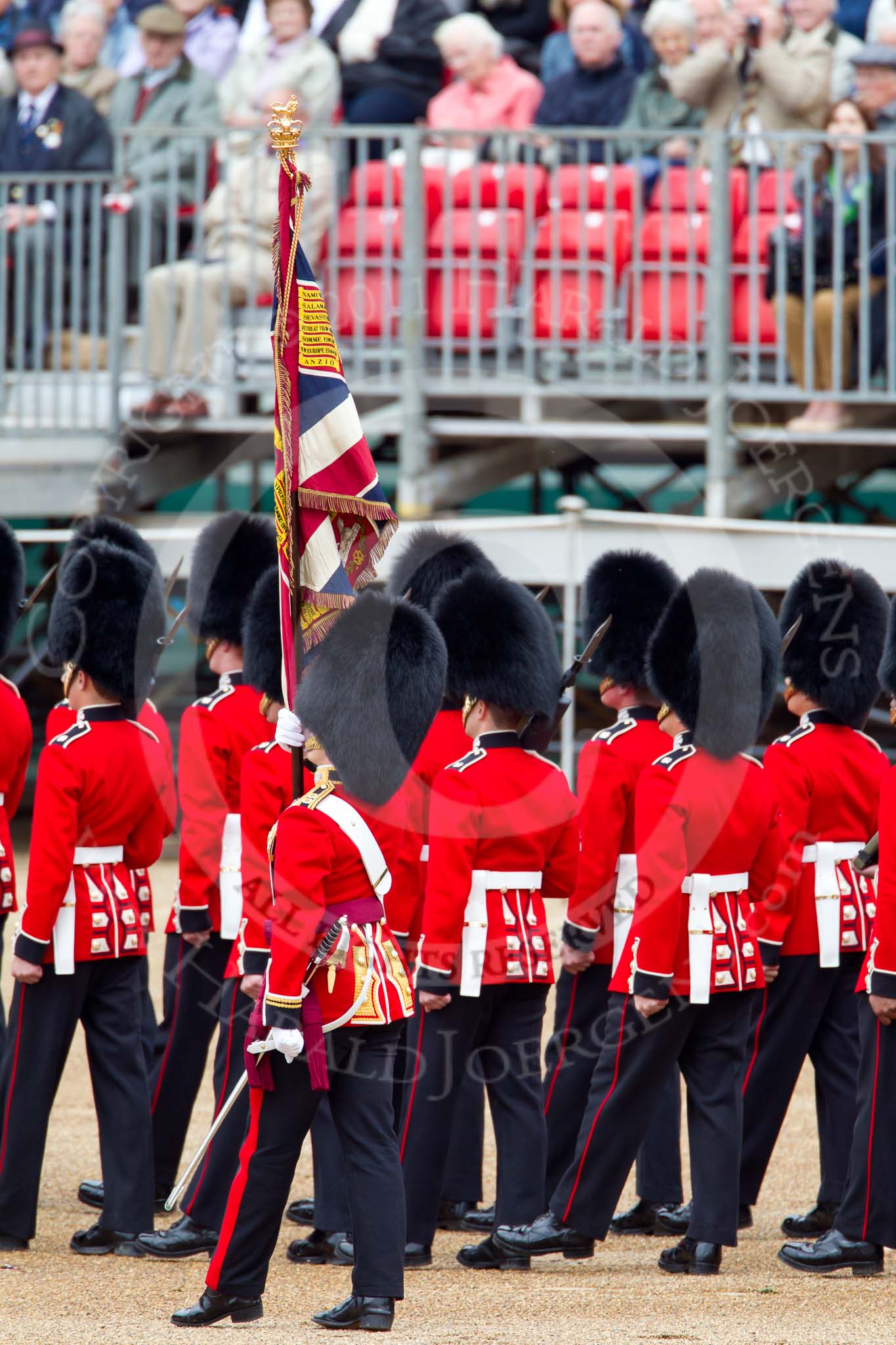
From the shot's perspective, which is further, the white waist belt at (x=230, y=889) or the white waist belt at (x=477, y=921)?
the white waist belt at (x=230, y=889)

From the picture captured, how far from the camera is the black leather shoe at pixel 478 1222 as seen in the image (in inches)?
184

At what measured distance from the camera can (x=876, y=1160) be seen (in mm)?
4172

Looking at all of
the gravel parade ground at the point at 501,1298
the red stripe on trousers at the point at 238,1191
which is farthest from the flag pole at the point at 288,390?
the gravel parade ground at the point at 501,1298

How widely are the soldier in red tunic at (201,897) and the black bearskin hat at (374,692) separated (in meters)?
0.98

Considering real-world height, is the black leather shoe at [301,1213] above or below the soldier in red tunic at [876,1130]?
below

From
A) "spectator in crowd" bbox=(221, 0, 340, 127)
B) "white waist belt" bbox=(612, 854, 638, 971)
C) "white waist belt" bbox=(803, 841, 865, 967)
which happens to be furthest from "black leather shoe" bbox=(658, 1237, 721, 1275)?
"spectator in crowd" bbox=(221, 0, 340, 127)

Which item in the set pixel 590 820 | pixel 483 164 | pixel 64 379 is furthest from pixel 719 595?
pixel 64 379

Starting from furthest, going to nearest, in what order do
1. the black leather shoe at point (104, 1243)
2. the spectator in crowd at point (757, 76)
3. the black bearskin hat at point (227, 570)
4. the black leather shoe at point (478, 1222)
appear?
the spectator in crowd at point (757, 76) → the black bearskin hat at point (227, 570) → the black leather shoe at point (478, 1222) → the black leather shoe at point (104, 1243)

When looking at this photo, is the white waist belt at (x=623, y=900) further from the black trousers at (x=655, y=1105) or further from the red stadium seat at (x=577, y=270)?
the red stadium seat at (x=577, y=270)

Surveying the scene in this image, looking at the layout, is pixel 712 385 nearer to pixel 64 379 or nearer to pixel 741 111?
pixel 741 111

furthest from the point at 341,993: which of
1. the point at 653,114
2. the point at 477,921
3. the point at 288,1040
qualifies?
the point at 653,114

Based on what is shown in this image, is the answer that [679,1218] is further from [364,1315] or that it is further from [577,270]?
[577,270]

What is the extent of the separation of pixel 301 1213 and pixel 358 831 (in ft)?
4.58

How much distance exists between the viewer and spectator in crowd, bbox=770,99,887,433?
735cm
